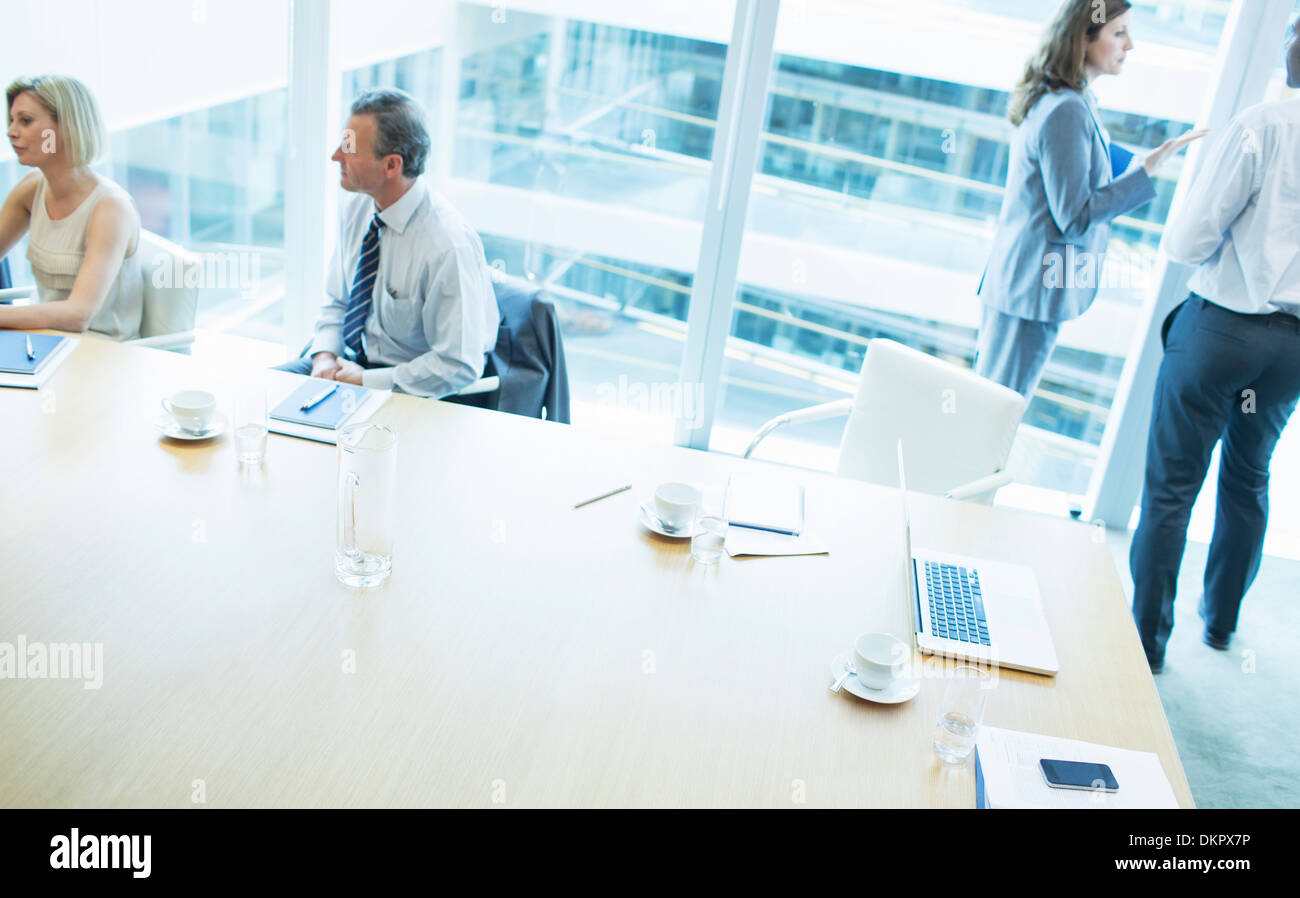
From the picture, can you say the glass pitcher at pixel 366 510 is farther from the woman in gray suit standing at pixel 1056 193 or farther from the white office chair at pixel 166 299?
the woman in gray suit standing at pixel 1056 193

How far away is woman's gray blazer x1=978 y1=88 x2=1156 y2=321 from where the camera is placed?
315 centimetres

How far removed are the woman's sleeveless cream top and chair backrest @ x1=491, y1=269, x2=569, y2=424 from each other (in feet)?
3.34

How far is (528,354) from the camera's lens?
2.97 meters

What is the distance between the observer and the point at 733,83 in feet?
12.2

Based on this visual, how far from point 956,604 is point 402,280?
5.71 feet

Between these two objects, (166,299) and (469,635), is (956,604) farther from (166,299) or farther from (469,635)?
(166,299)

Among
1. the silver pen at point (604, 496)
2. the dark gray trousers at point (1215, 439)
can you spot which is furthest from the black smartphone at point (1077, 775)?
the dark gray trousers at point (1215, 439)

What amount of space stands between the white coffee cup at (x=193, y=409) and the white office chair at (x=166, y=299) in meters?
0.84

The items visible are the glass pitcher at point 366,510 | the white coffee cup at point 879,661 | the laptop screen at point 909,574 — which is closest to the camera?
the white coffee cup at point 879,661

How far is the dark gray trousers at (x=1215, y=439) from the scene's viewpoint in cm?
286

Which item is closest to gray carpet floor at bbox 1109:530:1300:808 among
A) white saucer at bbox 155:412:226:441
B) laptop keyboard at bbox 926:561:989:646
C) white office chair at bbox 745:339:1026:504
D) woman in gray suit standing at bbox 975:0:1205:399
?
white office chair at bbox 745:339:1026:504

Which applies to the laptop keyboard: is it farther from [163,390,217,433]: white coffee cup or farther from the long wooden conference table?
[163,390,217,433]: white coffee cup

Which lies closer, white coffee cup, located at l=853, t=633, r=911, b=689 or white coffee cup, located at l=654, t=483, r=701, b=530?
white coffee cup, located at l=853, t=633, r=911, b=689

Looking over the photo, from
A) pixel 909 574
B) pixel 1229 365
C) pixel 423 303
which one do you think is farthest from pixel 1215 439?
pixel 423 303
